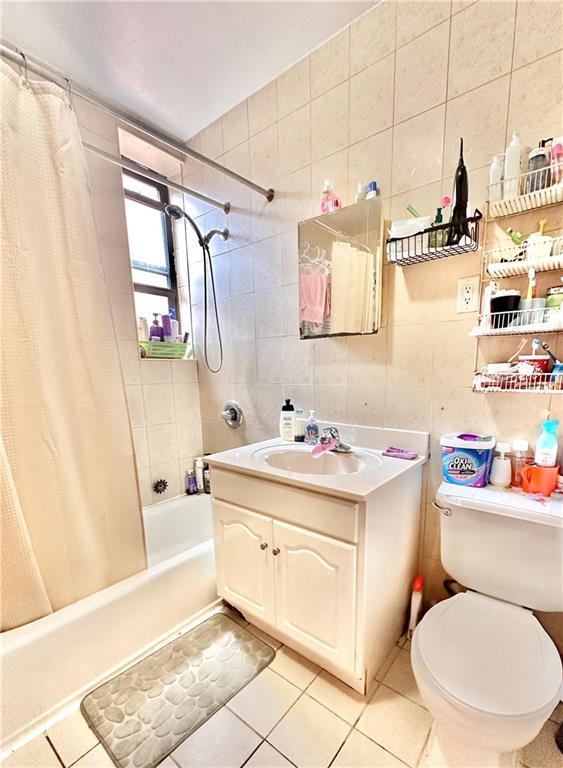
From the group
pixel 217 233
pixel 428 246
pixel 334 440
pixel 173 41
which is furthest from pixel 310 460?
pixel 173 41

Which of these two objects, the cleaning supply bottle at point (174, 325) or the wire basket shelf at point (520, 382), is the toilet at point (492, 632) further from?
the cleaning supply bottle at point (174, 325)

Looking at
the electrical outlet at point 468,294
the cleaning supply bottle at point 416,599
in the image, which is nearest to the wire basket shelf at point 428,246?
the electrical outlet at point 468,294

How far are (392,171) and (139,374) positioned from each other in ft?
5.30

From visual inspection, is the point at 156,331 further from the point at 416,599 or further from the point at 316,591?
the point at 416,599

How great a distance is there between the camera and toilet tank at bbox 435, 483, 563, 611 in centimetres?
90

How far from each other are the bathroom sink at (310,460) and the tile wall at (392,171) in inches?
7.5

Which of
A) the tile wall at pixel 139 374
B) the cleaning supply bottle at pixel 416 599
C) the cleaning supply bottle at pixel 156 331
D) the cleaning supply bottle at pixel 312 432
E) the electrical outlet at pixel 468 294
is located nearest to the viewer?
the electrical outlet at pixel 468 294

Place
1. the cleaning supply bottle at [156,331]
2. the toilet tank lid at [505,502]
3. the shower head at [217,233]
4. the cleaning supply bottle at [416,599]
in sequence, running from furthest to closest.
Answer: the cleaning supply bottle at [156,331]
the shower head at [217,233]
the cleaning supply bottle at [416,599]
the toilet tank lid at [505,502]

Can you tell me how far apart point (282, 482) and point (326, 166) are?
1.38 metres

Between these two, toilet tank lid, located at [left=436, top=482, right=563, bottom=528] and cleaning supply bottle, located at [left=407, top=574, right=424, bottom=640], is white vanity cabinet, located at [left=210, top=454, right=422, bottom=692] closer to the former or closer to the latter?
cleaning supply bottle, located at [left=407, top=574, right=424, bottom=640]

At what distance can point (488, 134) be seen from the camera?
1.04 m

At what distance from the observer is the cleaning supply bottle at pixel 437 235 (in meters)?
1.07

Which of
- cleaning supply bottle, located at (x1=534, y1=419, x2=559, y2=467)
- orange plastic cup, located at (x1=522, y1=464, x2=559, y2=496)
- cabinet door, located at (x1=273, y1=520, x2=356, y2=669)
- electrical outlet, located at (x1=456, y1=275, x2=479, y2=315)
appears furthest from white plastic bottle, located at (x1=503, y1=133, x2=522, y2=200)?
cabinet door, located at (x1=273, y1=520, x2=356, y2=669)

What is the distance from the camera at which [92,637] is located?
1124 mm
